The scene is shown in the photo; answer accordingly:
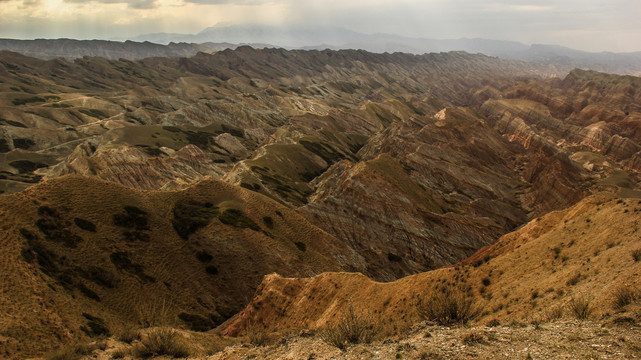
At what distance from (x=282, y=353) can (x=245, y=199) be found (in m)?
36.5

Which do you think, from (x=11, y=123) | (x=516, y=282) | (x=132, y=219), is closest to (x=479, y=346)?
(x=516, y=282)

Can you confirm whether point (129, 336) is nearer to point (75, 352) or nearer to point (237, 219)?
point (75, 352)

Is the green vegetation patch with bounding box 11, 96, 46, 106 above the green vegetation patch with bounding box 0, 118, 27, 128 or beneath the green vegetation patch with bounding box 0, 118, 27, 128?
above

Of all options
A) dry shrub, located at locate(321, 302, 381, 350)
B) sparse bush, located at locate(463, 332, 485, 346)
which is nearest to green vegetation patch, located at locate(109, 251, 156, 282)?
dry shrub, located at locate(321, 302, 381, 350)

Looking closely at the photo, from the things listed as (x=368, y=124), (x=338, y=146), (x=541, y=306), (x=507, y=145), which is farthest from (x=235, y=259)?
(x=368, y=124)

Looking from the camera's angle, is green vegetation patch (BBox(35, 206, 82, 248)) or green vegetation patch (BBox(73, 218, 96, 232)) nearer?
green vegetation patch (BBox(35, 206, 82, 248))

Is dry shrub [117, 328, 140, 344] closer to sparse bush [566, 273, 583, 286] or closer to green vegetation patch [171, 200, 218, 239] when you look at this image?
green vegetation patch [171, 200, 218, 239]

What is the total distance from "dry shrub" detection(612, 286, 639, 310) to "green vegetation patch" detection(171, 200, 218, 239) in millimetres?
40442

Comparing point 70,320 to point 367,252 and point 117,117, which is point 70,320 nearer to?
point 367,252

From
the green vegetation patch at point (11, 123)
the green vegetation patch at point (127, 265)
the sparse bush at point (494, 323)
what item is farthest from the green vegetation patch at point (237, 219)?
the green vegetation patch at point (11, 123)

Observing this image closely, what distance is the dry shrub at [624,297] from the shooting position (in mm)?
14328

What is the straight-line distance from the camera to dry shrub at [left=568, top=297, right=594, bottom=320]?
14.7m

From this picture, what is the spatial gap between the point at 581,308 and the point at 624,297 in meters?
1.59

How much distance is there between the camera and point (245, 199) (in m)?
52.7
